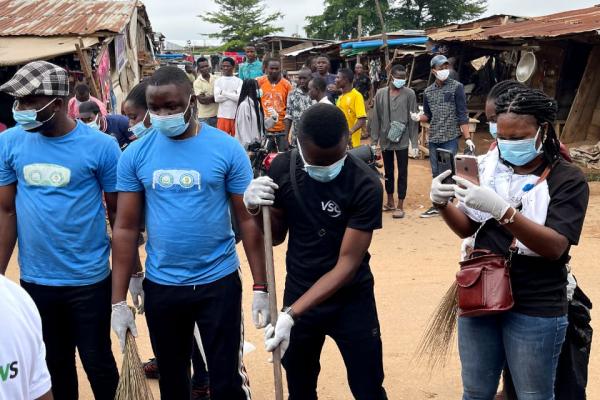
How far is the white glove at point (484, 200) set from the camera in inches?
92.4

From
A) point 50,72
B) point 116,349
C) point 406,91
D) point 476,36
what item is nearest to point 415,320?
point 116,349

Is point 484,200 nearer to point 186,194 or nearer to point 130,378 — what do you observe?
point 186,194

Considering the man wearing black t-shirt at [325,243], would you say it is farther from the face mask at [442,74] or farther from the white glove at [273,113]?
the white glove at [273,113]

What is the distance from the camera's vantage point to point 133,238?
301 centimetres

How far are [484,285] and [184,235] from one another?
1335 millimetres

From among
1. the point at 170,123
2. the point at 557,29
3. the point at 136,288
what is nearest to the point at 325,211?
the point at 170,123

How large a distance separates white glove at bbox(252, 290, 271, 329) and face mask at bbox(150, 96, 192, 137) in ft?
2.78

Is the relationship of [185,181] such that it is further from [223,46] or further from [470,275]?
[223,46]

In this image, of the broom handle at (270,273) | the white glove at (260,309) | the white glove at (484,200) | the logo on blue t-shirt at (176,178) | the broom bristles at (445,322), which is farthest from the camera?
the broom bristles at (445,322)

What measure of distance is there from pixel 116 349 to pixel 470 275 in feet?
9.61

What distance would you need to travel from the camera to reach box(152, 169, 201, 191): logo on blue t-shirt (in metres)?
2.84

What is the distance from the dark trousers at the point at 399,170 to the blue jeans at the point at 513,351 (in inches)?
213

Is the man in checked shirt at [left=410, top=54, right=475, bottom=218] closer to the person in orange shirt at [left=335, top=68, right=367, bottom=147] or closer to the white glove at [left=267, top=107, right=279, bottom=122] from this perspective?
the person in orange shirt at [left=335, top=68, right=367, bottom=147]

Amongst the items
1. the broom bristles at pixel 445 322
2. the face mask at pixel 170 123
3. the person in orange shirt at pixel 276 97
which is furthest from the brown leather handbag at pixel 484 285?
the person in orange shirt at pixel 276 97
